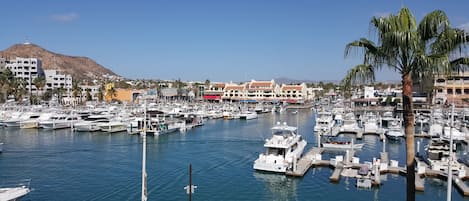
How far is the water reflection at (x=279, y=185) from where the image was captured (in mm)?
26406

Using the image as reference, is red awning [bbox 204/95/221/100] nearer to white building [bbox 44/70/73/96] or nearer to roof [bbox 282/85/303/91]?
roof [bbox 282/85/303/91]

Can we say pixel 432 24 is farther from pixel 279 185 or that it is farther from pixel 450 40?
pixel 279 185

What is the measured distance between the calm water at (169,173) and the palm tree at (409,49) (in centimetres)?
1833

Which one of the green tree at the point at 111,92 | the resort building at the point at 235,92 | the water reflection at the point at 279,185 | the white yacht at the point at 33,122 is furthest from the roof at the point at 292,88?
the water reflection at the point at 279,185

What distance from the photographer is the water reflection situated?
26406mm

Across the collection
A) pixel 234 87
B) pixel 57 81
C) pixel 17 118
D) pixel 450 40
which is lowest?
pixel 17 118

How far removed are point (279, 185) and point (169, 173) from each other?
9.17m

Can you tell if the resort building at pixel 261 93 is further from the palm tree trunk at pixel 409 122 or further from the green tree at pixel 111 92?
the palm tree trunk at pixel 409 122

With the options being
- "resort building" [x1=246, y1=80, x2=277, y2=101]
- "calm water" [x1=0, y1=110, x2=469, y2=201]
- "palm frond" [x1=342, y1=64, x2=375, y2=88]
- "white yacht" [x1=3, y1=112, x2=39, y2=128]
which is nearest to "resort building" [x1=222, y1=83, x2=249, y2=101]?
"resort building" [x1=246, y1=80, x2=277, y2=101]

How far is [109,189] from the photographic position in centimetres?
2720

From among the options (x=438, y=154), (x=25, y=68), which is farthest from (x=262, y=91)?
(x=438, y=154)

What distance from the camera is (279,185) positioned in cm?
2883

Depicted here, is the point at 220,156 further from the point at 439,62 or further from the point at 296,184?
the point at 439,62

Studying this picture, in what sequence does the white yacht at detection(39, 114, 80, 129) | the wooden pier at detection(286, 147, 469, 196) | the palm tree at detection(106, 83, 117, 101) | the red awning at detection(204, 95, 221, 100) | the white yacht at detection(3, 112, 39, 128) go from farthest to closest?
1. the red awning at detection(204, 95, 221, 100)
2. the palm tree at detection(106, 83, 117, 101)
3. the white yacht at detection(3, 112, 39, 128)
4. the white yacht at detection(39, 114, 80, 129)
5. the wooden pier at detection(286, 147, 469, 196)
